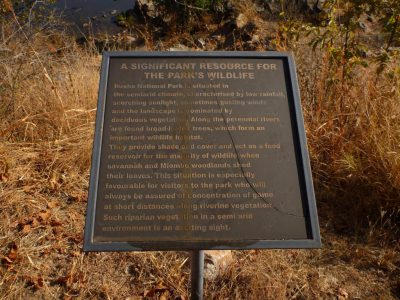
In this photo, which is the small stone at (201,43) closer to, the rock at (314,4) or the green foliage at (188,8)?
the green foliage at (188,8)

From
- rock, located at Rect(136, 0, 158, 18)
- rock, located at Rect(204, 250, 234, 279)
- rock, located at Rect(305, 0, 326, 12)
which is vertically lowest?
rock, located at Rect(204, 250, 234, 279)

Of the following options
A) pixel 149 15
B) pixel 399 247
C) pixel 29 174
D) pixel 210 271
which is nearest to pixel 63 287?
pixel 210 271

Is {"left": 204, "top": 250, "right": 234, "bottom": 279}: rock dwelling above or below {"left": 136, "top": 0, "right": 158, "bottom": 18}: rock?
below

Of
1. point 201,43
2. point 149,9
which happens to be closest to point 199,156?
point 201,43

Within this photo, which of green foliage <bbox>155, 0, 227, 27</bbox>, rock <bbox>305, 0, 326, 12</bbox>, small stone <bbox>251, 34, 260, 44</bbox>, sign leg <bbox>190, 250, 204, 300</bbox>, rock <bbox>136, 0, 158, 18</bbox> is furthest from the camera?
rock <bbox>136, 0, 158, 18</bbox>

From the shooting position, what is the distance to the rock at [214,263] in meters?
2.75

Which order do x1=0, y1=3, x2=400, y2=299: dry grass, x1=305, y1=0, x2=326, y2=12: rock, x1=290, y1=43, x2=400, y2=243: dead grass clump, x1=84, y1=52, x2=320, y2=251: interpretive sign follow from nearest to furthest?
x1=84, y1=52, x2=320, y2=251: interpretive sign → x1=0, y1=3, x2=400, y2=299: dry grass → x1=290, y1=43, x2=400, y2=243: dead grass clump → x1=305, y1=0, x2=326, y2=12: rock

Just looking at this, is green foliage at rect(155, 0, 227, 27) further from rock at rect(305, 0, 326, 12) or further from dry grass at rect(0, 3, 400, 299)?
dry grass at rect(0, 3, 400, 299)

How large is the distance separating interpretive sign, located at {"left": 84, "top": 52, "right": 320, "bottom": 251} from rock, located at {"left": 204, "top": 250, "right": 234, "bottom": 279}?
3.12 ft

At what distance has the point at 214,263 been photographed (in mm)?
2762

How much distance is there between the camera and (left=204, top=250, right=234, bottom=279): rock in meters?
2.75

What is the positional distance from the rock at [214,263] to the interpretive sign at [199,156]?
951 millimetres

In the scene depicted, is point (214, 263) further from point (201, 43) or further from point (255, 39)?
point (201, 43)

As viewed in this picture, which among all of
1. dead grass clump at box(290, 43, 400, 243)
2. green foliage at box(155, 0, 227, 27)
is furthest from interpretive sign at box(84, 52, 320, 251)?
green foliage at box(155, 0, 227, 27)
